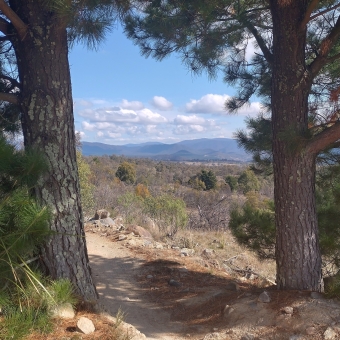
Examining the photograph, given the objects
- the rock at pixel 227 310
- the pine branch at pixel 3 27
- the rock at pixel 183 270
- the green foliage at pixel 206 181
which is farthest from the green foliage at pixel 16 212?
the green foliage at pixel 206 181

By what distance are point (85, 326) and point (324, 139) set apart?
2688 millimetres

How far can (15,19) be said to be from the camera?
10.8 feet

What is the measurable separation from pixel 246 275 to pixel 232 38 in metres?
3.73

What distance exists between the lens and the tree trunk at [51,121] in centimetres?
337

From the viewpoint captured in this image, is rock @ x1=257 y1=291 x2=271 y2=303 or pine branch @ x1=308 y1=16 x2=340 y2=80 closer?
rock @ x1=257 y1=291 x2=271 y2=303

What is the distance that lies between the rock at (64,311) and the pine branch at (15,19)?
2.32m

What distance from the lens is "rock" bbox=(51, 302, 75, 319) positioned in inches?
115

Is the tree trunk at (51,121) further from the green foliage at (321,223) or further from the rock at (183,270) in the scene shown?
the rock at (183,270)

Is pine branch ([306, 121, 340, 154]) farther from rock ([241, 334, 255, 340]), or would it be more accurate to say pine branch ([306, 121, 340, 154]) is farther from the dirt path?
the dirt path

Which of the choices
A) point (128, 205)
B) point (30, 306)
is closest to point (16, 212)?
point (30, 306)

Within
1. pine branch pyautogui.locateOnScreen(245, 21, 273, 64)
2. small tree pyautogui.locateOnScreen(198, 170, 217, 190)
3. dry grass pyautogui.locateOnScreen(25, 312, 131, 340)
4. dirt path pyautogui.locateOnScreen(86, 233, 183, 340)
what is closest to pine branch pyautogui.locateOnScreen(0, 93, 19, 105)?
dry grass pyautogui.locateOnScreen(25, 312, 131, 340)

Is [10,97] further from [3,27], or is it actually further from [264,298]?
[264,298]

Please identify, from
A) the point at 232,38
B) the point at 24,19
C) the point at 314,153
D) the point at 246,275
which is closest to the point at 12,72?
the point at 24,19

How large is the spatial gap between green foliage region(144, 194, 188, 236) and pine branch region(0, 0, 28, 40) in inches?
289
